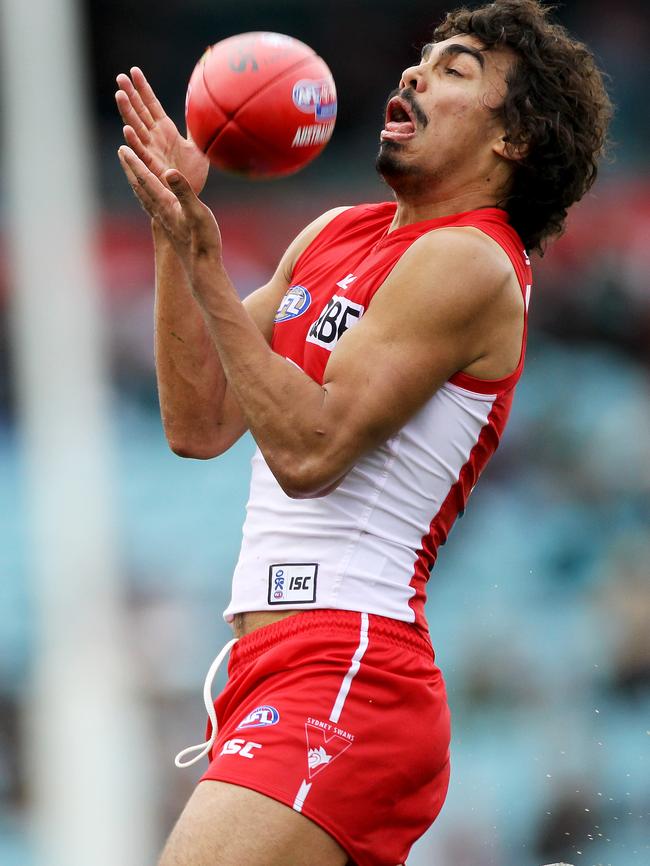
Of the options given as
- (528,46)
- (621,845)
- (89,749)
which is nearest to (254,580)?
(528,46)

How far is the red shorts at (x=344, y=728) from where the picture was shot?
319 cm

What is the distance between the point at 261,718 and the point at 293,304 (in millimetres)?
1178

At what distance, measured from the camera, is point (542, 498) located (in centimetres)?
972

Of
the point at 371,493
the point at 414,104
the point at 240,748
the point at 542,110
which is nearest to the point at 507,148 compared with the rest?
the point at 542,110

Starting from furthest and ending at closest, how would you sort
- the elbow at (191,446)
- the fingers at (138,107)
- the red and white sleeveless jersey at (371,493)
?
the elbow at (191,446) < the fingers at (138,107) < the red and white sleeveless jersey at (371,493)

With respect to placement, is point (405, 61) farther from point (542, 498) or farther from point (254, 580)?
point (254, 580)

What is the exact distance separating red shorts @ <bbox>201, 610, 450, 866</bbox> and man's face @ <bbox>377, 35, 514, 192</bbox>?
1290 mm

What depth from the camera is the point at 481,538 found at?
973 cm

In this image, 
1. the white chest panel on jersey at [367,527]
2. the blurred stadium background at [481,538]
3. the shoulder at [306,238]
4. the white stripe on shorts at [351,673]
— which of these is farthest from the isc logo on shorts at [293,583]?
the blurred stadium background at [481,538]

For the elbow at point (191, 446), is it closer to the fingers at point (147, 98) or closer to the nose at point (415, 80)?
the fingers at point (147, 98)

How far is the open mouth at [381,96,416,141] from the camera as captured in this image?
3820 mm

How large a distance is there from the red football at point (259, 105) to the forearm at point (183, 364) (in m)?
0.33

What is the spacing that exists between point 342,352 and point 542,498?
6.53m

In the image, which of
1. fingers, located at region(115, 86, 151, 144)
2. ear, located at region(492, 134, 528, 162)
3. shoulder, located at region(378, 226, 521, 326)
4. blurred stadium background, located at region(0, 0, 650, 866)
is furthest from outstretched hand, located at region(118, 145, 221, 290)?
blurred stadium background, located at region(0, 0, 650, 866)
